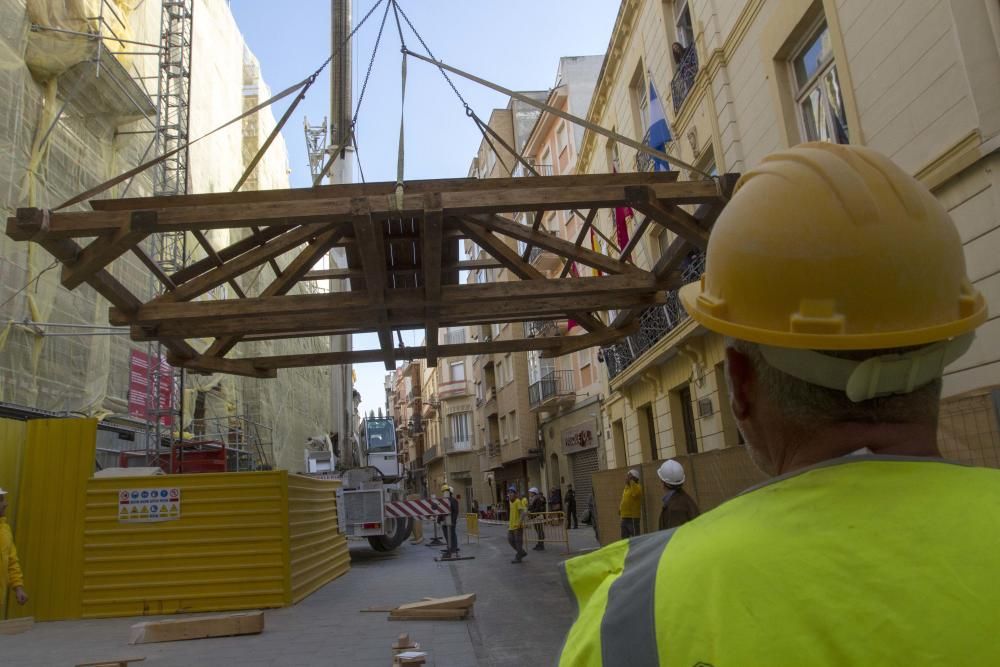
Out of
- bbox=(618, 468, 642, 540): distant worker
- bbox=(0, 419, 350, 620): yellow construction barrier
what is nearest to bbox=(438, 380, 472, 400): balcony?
bbox=(618, 468, 642, 540): distant worker

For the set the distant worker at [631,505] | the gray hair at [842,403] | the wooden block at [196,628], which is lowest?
the wooden block at [196,628]

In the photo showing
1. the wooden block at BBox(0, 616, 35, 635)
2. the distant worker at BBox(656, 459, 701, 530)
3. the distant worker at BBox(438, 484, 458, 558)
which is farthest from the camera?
the distant worker at BBox(438, 484, 458, 558)

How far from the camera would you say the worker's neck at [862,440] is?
1049mm

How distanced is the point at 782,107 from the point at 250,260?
23.1 ft

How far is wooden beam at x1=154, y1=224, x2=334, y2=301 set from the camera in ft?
20.4

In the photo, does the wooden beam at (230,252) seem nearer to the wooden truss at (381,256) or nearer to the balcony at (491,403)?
the wooden truss at (381,256)

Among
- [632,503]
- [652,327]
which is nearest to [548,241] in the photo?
[632,503]

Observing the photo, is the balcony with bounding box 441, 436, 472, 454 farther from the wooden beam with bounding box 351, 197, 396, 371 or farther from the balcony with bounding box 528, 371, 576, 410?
the wooden beam with bounding box 351, 197, 396, 371

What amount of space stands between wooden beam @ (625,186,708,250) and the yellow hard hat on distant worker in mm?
4466

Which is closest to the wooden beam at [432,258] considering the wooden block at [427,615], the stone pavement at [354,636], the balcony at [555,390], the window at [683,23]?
the stone pavement at [354,636]

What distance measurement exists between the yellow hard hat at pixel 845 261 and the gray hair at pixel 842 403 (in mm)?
63

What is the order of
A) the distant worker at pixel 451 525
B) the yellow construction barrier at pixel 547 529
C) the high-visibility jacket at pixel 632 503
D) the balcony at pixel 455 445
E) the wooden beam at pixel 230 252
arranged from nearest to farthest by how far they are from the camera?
the wooden beam at pixel 230 252
the high-visibility jacket at pixel 632 503
the distant worker at pixel 451 525
the yellow construction barrier at pixel 547 529
the balcony at pixel 455 445

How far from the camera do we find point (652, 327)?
16.6 metres

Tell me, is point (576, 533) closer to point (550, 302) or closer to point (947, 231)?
point (550, 302)
